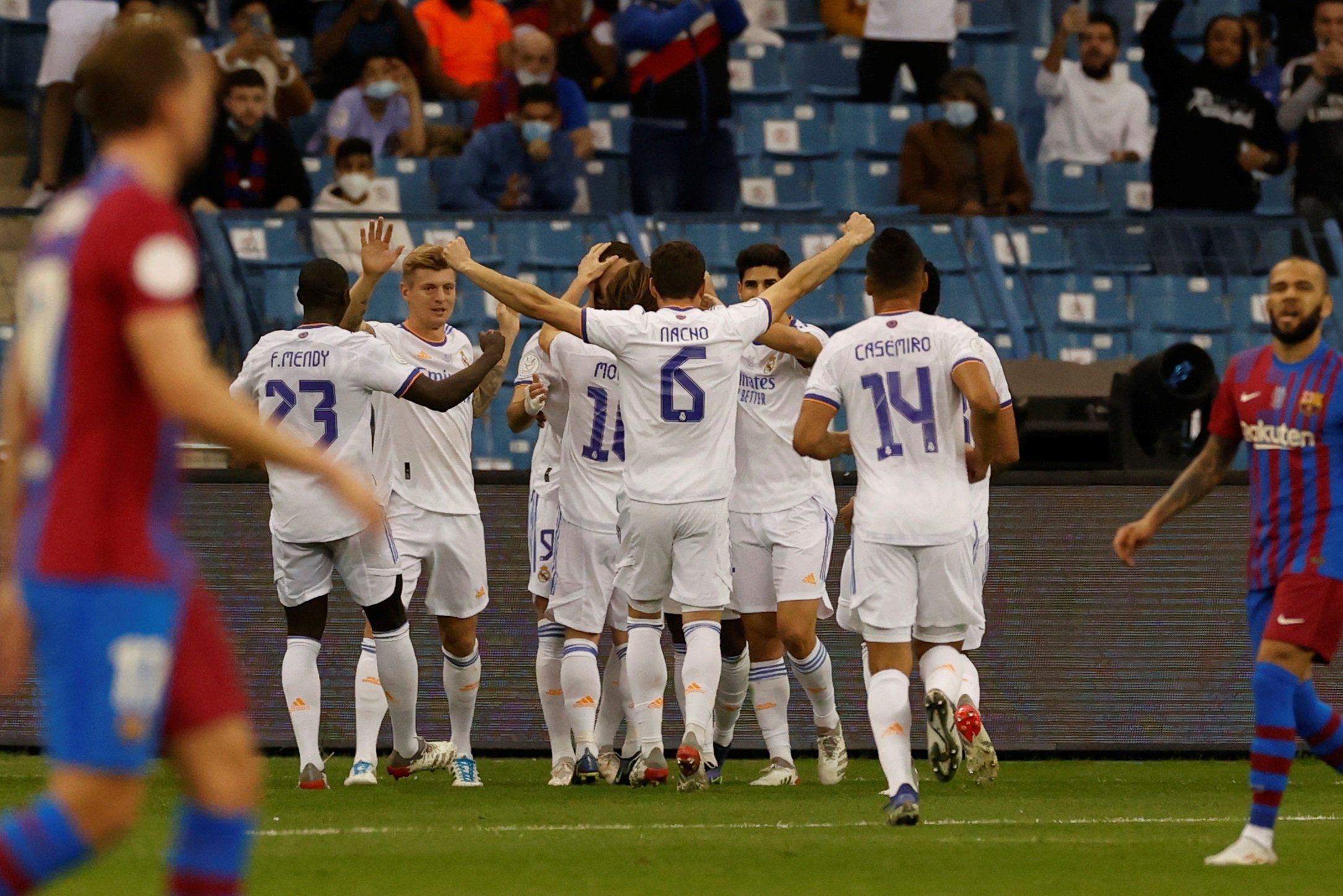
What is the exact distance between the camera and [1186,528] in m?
11.4

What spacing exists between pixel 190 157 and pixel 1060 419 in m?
9.18

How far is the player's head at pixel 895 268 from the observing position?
26.0ft

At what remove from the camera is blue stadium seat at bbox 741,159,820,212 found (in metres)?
16.8

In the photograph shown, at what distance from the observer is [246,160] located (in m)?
15.0

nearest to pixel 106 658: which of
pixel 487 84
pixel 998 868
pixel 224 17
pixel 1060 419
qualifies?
pixel 998 868

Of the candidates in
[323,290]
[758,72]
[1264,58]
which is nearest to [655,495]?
[323,290]

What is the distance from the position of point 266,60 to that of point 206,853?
12.8 meters

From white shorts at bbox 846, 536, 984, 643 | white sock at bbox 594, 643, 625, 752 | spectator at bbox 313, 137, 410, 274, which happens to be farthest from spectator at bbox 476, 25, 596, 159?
white shorts at bbox 846, 536, 984, 643

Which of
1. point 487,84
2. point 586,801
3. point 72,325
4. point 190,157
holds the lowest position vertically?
point 586,801

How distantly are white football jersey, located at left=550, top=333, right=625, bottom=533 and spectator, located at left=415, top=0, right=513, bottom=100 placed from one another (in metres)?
7.63

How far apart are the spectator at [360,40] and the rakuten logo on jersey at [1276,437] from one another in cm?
1054

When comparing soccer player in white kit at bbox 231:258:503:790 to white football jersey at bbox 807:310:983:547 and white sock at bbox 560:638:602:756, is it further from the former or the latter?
white football jersey at bbox 807:310:983:547

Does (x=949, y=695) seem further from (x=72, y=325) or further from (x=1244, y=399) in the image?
(x=72, y=325)

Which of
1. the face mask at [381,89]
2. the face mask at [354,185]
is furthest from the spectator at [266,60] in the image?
the face mask at [354,185]
